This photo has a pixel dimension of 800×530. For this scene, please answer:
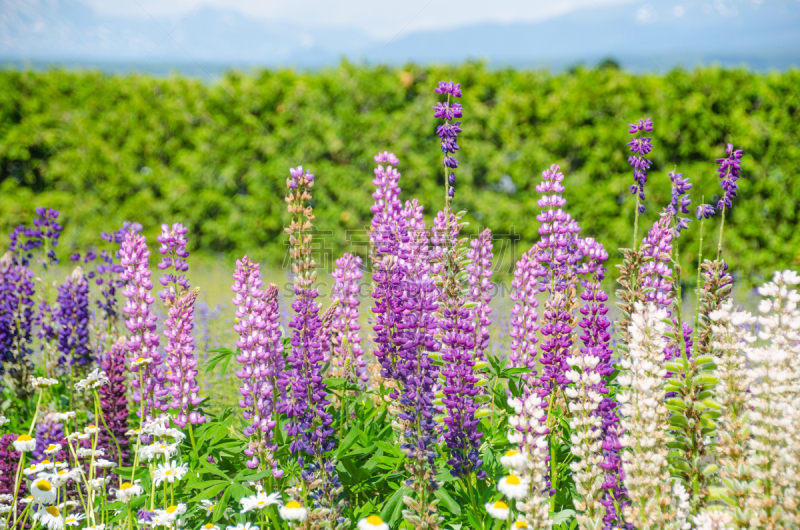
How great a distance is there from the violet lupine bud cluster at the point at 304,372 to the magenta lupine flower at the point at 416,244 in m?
0.49

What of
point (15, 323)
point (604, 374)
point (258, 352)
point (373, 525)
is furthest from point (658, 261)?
point (15, 323)

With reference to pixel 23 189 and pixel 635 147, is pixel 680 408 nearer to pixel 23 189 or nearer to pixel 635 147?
pixel 635 147

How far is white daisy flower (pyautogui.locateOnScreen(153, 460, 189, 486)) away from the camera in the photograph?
239cm

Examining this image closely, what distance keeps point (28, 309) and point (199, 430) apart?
8.29 feet

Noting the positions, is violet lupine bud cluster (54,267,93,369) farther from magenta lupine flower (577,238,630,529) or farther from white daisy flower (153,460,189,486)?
magenta lupine flower (577,238,630,529)

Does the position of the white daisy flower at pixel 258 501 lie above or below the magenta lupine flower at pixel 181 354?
below

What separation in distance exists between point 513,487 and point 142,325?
6.38 feet

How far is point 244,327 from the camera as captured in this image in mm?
2553

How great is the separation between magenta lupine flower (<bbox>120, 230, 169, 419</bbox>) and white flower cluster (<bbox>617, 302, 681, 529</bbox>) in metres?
2.09

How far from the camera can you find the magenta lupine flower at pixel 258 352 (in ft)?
8.36

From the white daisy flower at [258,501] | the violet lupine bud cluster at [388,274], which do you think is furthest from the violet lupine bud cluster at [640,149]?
the white daisy flower at [258,501]

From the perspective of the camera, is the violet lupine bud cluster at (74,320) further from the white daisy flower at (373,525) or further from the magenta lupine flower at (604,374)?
the magenta lupine flower at (604,374)

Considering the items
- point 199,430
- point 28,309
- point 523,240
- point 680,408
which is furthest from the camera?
point 523,240

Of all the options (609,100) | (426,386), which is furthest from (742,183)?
(426,386)
